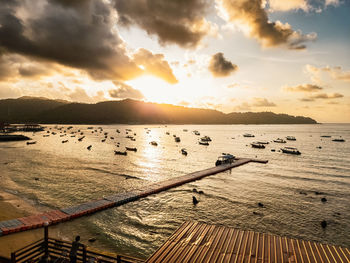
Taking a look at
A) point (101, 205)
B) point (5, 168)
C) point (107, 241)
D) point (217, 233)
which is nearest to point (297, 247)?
point (217, 233)

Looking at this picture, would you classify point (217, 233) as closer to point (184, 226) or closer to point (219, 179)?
point (184, 226)

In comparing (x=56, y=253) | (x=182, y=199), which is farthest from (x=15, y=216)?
(x=182, y=199)

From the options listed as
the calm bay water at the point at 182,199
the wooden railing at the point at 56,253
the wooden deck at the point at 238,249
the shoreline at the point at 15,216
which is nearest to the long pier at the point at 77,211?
the shoreline at the point at 15,216

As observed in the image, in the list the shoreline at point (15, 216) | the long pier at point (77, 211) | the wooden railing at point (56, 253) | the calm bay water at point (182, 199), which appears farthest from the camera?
the calm bay water at point (182, 199)

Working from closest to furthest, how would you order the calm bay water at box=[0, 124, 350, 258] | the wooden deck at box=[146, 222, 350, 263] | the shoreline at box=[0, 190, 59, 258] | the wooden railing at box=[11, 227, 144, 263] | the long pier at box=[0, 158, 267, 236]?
the wooden deck at box=[146, 222, 350, 263] < the wooden railing at box=[11, 227, 144, 263] < the shoreline at box=[0, 190, 59, 258] < the long pier at box=[0, 158, 267, 236] < the calm bay water at box=[0, 124, 350, 258]

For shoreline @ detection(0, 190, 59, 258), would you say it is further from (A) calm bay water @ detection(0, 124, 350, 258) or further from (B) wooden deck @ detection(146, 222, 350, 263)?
(B) wooden deck @ detection(146, 222, 350, 263)

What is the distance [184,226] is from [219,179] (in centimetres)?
3622

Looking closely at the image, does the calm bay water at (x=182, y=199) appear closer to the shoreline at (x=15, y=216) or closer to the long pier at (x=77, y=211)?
the long pier at (x=77, y=211)

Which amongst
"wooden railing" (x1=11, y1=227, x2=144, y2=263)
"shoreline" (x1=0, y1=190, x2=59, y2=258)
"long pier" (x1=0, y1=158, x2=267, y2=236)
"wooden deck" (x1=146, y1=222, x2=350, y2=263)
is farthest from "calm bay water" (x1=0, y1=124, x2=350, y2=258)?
"wooden deck" (x1=146, y1=222, x2=350, y2=263)

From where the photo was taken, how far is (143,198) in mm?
35250

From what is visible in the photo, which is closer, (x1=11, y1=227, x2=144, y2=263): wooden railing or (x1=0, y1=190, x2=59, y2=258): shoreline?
(x1=11, y1=227, x2=144, y2=263): wooden railing

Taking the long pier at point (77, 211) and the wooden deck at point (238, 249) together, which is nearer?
the wooden deck at point (238, 249)

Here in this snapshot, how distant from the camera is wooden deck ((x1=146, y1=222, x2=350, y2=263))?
10.9 meters

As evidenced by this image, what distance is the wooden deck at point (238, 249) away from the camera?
10.9 meters
